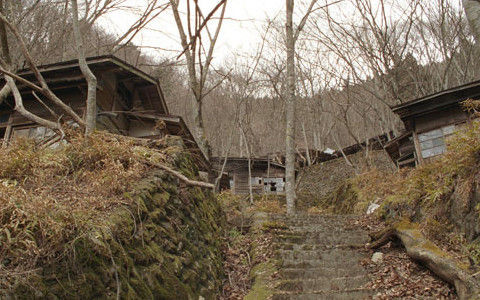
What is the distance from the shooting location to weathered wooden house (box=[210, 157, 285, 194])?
26609 millimetres

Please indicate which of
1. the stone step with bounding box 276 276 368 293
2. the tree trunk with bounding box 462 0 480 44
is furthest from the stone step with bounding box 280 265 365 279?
the tree trunk with bounding box 462 0 480 44

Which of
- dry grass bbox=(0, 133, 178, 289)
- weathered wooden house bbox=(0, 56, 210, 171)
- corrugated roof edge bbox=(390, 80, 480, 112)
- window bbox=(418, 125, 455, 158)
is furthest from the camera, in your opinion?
window bbox=(418, 125, 455, 158)

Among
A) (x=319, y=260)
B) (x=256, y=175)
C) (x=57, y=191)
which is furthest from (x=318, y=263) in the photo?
(x=256, y=175)

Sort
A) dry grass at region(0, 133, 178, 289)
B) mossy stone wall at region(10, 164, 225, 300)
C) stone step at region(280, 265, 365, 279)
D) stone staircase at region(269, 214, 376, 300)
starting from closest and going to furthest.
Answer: dry grass at region(0, 133, 178, 289) → mossy stone wall at region(10, 164, 225, 300) → stone staircase at region(269, 214, 376, 300) → stone step at region(280, 265, 365, 279)

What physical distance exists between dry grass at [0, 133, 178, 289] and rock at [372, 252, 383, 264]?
4489 mm

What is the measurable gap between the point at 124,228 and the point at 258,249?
397 centimetres

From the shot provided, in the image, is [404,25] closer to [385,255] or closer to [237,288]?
[385,255]

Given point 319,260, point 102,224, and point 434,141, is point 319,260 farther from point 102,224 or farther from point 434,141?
point 434,141

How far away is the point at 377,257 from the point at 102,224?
5.25m

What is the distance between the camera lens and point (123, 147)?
19.0 ft

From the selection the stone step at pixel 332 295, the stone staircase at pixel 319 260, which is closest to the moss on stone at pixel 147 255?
the stone step at pixel 332 295

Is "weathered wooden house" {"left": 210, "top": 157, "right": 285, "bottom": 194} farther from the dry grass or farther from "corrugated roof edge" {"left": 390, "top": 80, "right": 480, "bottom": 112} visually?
the dry grass

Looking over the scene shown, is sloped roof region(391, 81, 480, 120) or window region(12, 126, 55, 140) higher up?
sloped roof region(391, 81, 480, 120)

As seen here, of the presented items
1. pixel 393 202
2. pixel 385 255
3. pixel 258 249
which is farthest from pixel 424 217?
pixel 258 249
